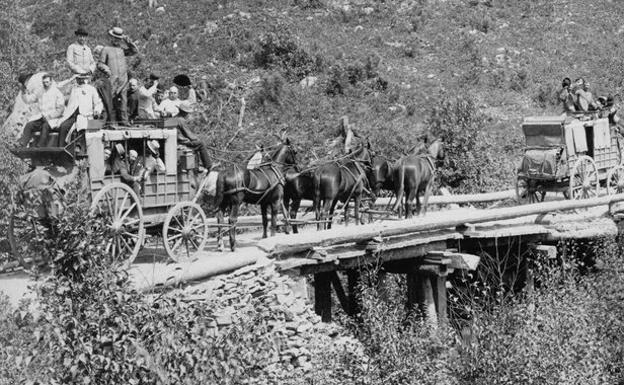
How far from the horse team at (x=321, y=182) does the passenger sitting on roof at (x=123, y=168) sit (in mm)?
1964

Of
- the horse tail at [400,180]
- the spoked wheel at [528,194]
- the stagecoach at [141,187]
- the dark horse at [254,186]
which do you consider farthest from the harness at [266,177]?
the spoked wheel at [528,194]

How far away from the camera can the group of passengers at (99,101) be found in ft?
39.9

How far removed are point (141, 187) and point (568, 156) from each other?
32.6 feet

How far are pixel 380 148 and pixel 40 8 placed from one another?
22.3 metres

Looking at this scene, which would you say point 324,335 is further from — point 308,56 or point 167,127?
point 308,56

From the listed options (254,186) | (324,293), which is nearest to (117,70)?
(254,186)

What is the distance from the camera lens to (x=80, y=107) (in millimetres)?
12133

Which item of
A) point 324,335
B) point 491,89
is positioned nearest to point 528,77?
point 491,89

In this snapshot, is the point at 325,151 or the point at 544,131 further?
the point at 325,151

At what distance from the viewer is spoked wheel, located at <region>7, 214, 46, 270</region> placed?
292 inches

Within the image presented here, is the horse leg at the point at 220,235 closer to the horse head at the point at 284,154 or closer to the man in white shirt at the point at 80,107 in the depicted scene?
the horse head at the point at 284,154

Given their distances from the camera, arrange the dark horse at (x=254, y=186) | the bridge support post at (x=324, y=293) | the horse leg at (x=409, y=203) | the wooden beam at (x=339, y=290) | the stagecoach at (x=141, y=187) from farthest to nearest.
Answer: the horse leg at (x=409, y=203) → the wooden beam at (x=339, y=290) → the bridge support post at (x=324, y=293) → the dark horse at (x=254, y=186) → the stagecoach at (x=141, y=187)

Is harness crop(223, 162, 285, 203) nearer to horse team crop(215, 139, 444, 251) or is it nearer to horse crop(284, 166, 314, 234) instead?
horse team crop(215, 139, 444, 251)

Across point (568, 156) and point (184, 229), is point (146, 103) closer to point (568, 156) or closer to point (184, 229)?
point (184, 229)
